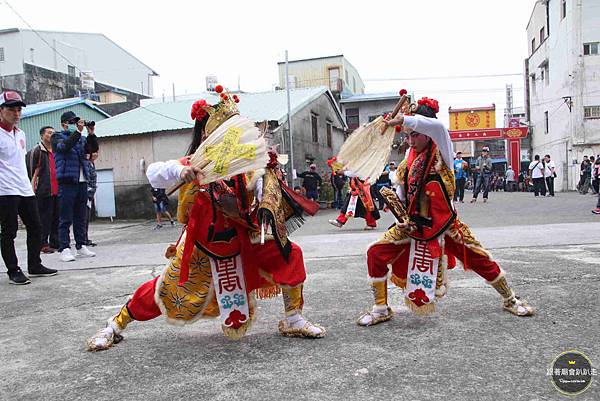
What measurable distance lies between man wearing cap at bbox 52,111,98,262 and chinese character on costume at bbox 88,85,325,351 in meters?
3.66

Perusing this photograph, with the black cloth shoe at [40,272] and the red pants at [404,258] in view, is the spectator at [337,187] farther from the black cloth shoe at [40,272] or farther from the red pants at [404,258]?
the red pants at [404,258]

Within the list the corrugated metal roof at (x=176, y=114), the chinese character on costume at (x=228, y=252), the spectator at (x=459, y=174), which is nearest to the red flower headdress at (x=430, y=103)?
the chinese character on costume at (x=228, y=252)

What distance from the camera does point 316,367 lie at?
→ 103 inches

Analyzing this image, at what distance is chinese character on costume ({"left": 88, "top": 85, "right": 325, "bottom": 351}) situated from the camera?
2906mm

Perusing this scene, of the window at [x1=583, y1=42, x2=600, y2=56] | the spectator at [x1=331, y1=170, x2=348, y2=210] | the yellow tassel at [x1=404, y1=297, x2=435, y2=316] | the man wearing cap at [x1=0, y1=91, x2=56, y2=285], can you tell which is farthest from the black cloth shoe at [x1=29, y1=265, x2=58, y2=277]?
the window at [x1=583, y1=42, x2=600, y2=56]

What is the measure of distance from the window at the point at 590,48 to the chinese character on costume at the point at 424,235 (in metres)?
26.0

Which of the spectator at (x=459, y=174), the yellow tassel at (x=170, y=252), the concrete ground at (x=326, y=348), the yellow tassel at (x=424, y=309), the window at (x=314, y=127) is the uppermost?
the window at (x=314, y=127)

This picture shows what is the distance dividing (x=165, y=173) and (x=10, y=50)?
29.0 m

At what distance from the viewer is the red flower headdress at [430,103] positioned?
11.0ft

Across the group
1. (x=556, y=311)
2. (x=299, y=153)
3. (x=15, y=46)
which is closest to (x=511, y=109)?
(x=299, y=153)

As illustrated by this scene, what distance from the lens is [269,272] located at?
3.07 meters

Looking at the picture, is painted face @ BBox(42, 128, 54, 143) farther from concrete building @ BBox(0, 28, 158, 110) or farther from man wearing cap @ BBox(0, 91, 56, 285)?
concrete building @ BBox(0, 28, 158, 110)

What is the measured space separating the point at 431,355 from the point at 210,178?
154 centimetres

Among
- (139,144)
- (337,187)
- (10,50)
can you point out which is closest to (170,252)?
(139,144)
